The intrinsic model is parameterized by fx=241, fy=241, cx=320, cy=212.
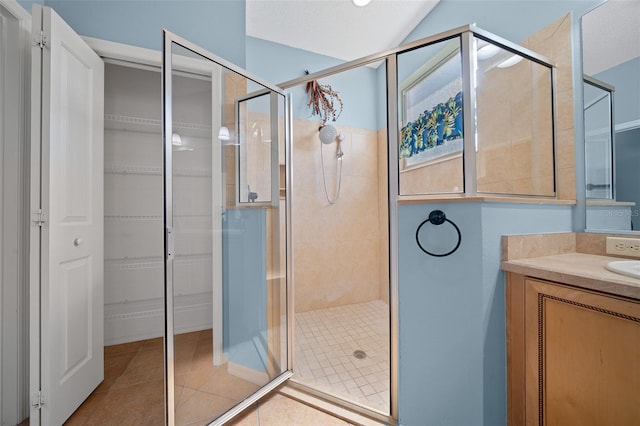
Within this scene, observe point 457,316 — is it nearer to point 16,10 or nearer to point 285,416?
point 285,416

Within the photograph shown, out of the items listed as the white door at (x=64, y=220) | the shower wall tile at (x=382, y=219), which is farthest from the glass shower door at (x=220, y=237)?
the shower wall tile at (x=382, y=219)

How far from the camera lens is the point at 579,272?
83 centimetres

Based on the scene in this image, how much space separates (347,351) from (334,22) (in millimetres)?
2855

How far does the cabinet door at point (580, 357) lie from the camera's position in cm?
70

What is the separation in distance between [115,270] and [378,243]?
8.42ft

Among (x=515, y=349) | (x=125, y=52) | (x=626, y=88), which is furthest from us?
(x=125, y=52)

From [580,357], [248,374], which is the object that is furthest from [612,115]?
[248,374]

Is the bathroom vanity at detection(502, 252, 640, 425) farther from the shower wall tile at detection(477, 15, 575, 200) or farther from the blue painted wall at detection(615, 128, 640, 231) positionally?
the shower wall tile at detection(477, 15, 575, 200)

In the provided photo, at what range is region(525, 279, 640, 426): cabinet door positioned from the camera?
0.70m

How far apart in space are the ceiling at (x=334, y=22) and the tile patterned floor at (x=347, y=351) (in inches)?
111

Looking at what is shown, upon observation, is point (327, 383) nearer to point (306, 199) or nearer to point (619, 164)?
point (306, 199)

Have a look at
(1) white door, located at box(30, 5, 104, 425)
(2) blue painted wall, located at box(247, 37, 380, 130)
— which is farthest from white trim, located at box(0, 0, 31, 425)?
(2) blue painted wall, located at box(247, 37, 380, 130)

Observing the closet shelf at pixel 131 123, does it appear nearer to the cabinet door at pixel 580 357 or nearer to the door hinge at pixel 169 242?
the door hinge at pixel 169 242

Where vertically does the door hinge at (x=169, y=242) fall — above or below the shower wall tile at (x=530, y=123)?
below
